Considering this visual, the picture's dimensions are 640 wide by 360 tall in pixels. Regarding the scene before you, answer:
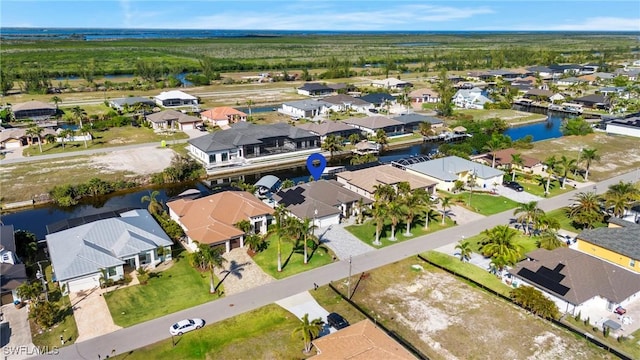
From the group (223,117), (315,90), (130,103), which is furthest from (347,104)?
(130,103)

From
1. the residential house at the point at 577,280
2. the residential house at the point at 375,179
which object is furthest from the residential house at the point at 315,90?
the residential house at the point at 577,280

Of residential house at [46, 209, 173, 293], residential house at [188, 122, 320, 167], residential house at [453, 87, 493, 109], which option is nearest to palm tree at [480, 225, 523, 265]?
residential house at [46, 209, 173, 293]

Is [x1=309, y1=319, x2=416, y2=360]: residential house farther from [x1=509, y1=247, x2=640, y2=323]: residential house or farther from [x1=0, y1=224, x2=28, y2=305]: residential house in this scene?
[x1=0, y1=224, x2=28, y2=305]: residential house

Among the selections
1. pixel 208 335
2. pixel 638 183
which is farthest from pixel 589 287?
pixel 638 183

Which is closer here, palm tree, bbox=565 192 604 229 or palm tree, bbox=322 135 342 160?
palm tree, bbox=565 192 604 229

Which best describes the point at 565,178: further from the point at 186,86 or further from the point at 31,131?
the point at 186,86

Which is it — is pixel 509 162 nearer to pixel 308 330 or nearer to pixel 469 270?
pixel 469 270
